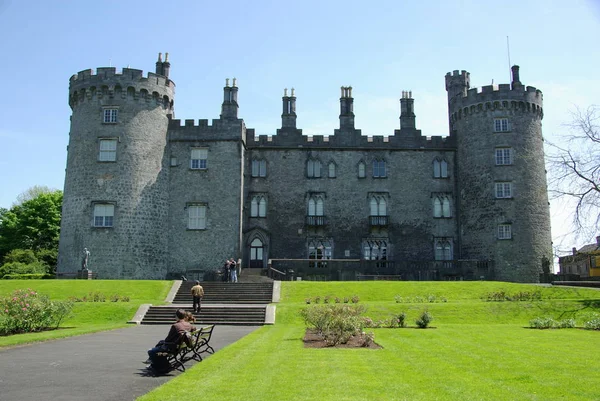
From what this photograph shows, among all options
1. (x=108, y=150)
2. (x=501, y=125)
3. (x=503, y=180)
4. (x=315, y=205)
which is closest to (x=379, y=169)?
(x=315, y=205)

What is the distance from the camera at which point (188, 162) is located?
43375 millimetres

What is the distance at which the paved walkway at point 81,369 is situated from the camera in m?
10.3

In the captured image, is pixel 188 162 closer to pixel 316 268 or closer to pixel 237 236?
pixel 237 236

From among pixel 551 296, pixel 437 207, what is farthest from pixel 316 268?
pixel 551 296

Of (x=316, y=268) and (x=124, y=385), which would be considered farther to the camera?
(x=316, y=268)

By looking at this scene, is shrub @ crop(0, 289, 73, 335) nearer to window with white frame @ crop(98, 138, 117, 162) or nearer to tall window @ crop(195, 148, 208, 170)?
window with white frame @ crop(98, 138, 117, 162)

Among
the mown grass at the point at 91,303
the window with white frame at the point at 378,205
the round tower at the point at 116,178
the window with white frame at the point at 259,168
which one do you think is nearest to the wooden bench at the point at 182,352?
the mown grass at the point at 91,303

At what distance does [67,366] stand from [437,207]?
3613 centimetres

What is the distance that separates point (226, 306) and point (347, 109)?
23.5m

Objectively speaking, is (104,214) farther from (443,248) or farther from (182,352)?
(182,352)

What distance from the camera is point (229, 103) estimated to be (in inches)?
1729

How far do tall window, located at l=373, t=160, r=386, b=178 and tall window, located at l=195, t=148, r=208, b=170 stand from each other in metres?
13.6

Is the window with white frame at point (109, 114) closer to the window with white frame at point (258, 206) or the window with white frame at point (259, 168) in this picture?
the window with white frame at point (259, 168)

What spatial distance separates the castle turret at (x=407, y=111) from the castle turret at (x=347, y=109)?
420 centimetres
